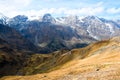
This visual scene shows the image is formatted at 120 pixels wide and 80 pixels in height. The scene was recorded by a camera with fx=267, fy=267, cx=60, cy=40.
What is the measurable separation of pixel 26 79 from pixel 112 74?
36.7m

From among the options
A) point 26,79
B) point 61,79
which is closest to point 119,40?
point 26,79

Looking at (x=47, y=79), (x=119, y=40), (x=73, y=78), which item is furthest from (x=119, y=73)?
(x=119, y=40)

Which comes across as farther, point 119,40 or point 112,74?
point 119,40

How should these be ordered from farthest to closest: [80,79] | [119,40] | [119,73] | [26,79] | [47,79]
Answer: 1. [119,40]
2. [26,79]
3. [47,79]
4. [80,79]
5. [119,73]

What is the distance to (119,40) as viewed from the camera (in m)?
192

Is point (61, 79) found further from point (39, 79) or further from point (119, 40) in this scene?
point (119, 40)

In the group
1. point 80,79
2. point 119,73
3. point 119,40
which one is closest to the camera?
point 119,73

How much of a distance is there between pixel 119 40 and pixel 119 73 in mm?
141880

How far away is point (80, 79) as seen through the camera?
57.4 m

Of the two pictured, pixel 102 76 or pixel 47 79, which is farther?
pixel 47 79

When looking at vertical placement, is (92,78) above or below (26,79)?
above

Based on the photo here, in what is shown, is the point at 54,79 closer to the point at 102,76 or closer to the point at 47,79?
the point at 47,79

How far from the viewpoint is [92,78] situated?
5444 centimetres

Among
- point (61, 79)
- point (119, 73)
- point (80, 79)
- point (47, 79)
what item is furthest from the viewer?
point (47, 79)
